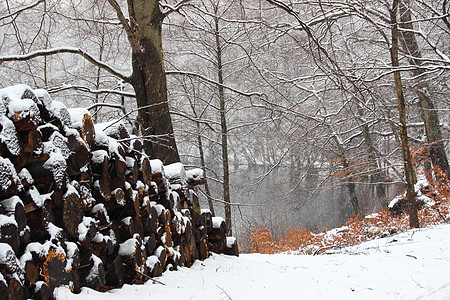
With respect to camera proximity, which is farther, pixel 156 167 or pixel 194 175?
pixel 194 175

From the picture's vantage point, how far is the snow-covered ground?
9.30ft

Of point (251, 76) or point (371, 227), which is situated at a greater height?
point (251, 76)

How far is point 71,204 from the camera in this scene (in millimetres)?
2363

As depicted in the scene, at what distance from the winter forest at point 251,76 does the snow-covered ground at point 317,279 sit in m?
1.44

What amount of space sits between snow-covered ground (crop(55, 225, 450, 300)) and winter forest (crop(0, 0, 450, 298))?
1.44 m

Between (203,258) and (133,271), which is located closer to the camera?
(133,271)

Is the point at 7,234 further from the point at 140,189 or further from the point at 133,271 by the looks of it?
the point at 140,189

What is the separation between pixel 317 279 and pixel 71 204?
2531 millimetres

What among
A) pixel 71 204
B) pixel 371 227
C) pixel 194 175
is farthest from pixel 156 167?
pixel 371 227

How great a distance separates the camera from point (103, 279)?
2.54 meters

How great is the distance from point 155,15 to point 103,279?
414cm

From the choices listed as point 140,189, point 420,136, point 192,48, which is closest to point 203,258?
point 140,189

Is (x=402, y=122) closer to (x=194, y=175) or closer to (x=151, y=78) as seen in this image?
(x=194, y=175)

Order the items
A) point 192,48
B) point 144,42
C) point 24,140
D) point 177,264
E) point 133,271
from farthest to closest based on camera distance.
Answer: point 192,48, point 144,42, point 177,264, point 133,271, point 24,140
